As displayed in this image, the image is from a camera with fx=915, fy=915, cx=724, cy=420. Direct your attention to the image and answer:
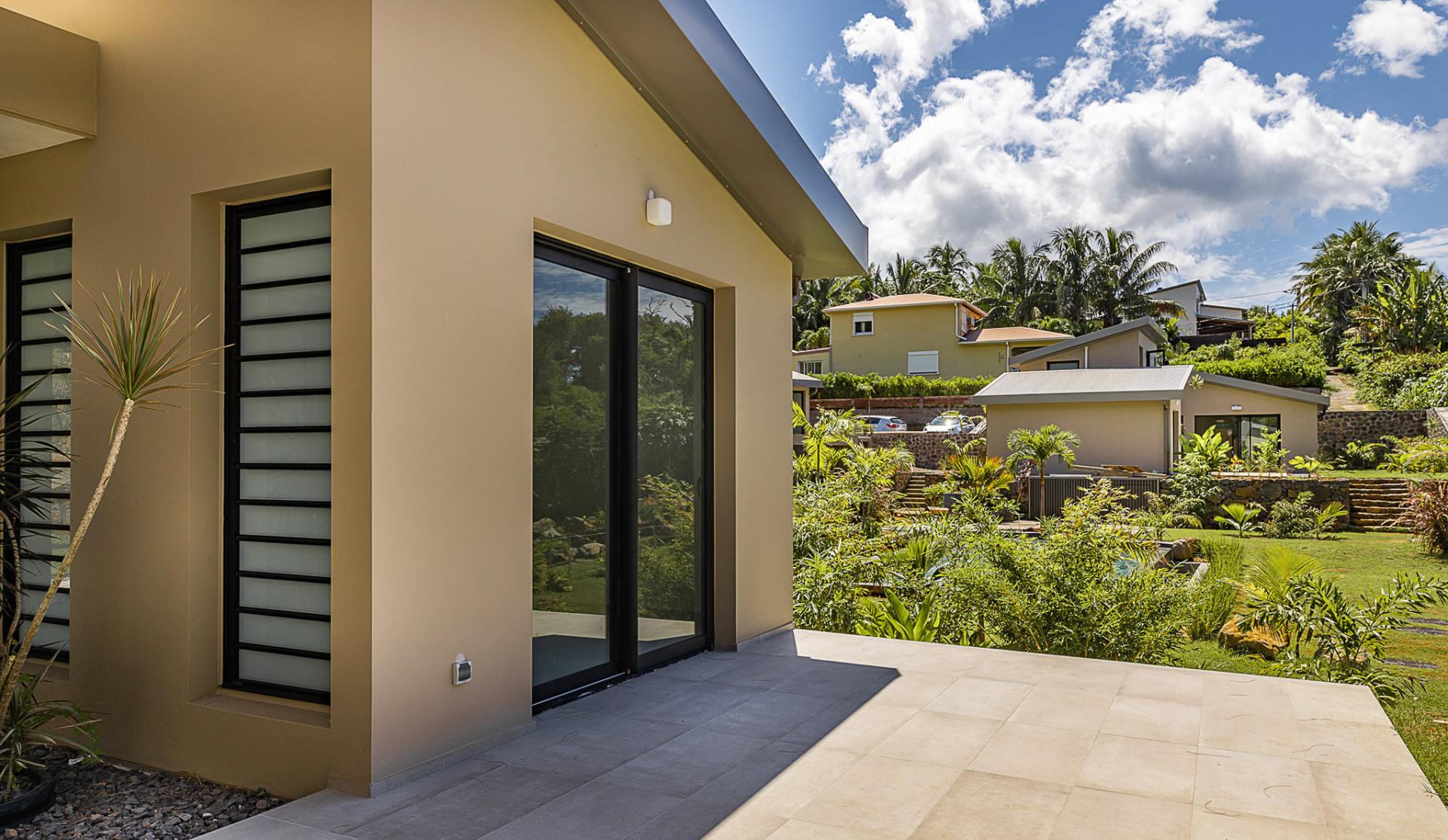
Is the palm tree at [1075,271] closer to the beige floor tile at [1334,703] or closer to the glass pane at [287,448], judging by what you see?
the beige floor tile at [1334,703]

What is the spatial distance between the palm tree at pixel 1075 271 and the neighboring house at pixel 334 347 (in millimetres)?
51067

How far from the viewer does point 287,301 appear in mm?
4242

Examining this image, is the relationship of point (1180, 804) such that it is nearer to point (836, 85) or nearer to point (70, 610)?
point (70, 610)

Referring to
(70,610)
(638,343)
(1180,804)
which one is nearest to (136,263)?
(70,610)

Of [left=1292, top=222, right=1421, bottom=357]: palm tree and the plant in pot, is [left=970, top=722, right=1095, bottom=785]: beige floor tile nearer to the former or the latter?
the plant in pot

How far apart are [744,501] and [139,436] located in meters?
3.93

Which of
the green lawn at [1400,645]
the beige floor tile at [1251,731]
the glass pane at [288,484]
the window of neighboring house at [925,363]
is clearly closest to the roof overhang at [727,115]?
the glass pane at [288,484]

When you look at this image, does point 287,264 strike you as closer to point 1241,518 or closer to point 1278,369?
point 1241,518

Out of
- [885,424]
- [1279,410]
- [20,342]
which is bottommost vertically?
[885,424]

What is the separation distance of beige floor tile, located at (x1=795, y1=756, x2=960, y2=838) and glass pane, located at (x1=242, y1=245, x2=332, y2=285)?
3.17 metres

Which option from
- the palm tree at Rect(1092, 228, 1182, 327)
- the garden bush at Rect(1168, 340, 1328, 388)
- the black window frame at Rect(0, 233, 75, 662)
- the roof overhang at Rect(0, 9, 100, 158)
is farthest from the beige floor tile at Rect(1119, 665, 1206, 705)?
the palm tree at Rect(1092, 228, 1182, 327)

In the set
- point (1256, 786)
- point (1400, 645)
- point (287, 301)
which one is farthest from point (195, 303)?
point (1400, 645)

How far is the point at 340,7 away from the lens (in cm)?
384

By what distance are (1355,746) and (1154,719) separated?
35.9 inches
